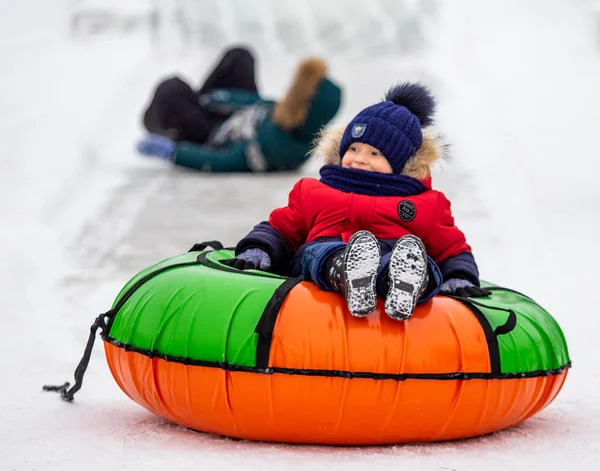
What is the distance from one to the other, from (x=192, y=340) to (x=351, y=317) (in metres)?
0.41

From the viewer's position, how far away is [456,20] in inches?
466

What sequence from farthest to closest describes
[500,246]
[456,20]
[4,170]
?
[456,20], [4,170], [500,246]

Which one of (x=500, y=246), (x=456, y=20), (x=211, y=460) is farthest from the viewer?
(x=456, y=20)

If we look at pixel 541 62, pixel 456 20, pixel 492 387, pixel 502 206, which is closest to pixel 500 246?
pixel 502 206

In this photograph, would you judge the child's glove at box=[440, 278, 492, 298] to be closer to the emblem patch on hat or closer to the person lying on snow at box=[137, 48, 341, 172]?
the emblem patch on hat

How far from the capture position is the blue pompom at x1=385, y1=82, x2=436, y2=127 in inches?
139

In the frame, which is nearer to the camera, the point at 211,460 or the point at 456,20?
the point at 211,460

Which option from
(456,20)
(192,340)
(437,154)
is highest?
(456,20)

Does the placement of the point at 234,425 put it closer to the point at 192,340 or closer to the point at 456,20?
the point at 192,340

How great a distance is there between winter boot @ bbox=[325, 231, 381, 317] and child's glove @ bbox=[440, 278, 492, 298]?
1.70 feet

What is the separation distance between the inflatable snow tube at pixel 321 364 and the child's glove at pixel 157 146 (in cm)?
485

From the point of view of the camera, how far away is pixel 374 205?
3.21m

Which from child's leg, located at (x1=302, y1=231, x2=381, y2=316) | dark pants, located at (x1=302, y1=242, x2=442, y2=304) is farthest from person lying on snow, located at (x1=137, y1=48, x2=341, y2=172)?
child's leg, located at (x1=302, y1=231, x2=381, y2=316)

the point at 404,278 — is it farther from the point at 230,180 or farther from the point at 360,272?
the point at 230,180
